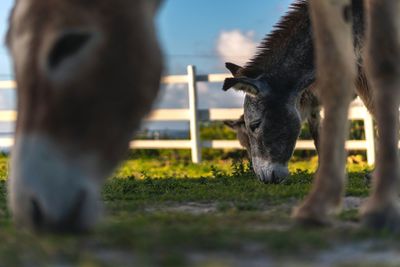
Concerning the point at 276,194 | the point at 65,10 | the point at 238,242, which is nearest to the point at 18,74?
the point at 65,10

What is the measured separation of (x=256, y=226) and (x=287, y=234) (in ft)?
1.81

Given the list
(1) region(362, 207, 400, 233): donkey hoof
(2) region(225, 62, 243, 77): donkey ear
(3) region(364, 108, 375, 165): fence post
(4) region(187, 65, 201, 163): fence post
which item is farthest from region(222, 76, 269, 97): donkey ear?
(4) region(187, 65, 201, 163): fence post

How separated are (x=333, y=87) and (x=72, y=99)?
1405mm

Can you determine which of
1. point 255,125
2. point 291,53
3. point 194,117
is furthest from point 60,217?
point 194,117

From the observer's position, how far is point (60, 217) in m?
2.35

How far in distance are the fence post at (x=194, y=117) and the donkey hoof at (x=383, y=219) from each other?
36.3 feet

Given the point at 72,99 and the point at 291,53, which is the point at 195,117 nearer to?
the point at 291,53

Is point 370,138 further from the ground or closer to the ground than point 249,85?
closer to the ground

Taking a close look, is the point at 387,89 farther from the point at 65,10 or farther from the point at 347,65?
the point at 65,10

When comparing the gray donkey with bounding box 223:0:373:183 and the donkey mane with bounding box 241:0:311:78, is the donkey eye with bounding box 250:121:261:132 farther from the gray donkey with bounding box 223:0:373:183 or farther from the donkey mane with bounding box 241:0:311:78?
the donkey mane with bounding box 241:0:311:78

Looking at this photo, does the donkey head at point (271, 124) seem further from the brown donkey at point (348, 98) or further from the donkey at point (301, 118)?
the brown donkey at point (348, 98)

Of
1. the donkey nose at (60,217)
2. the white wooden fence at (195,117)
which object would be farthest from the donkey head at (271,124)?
the white wooden fence at (195,117)

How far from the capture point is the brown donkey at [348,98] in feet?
9.61

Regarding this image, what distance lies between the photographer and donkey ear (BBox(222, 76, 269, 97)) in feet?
23.6
